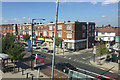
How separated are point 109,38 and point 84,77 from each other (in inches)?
2180

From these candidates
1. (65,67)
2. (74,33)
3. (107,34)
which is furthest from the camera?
(107,34)

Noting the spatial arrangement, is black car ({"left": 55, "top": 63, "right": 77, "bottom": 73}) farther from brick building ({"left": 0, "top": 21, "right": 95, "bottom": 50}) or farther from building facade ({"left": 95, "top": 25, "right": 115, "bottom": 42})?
building facade ({"left": 95, "top": 25, "right": 115, "bottom": 42})

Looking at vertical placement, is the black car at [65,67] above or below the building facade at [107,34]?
below

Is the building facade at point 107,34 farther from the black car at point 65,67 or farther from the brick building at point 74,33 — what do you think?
the black car at point 65,67

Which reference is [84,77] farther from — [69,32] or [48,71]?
[69,32]

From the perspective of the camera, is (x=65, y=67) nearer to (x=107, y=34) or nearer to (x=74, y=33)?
(x=74, y=33)

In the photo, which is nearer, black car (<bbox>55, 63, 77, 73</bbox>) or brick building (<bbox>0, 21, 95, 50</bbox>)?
black car (<bbox>55, 63, 77, 73</bbox>)

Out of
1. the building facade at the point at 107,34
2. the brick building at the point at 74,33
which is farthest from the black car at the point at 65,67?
the building facade at the point at 107,34

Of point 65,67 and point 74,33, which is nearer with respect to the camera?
point 65,67

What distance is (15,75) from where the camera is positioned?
17734mm

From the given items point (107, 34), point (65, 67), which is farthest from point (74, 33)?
point (107, 34)

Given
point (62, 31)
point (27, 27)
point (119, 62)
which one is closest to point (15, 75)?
point (119, 62)

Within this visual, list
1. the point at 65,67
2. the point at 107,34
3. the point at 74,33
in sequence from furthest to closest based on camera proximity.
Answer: the point at 107,34, the point at 74,33, the point at 65,67

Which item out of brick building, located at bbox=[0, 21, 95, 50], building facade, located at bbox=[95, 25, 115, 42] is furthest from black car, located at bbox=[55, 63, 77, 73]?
building facade, located at bbox=[95, 25, 115, 42]
